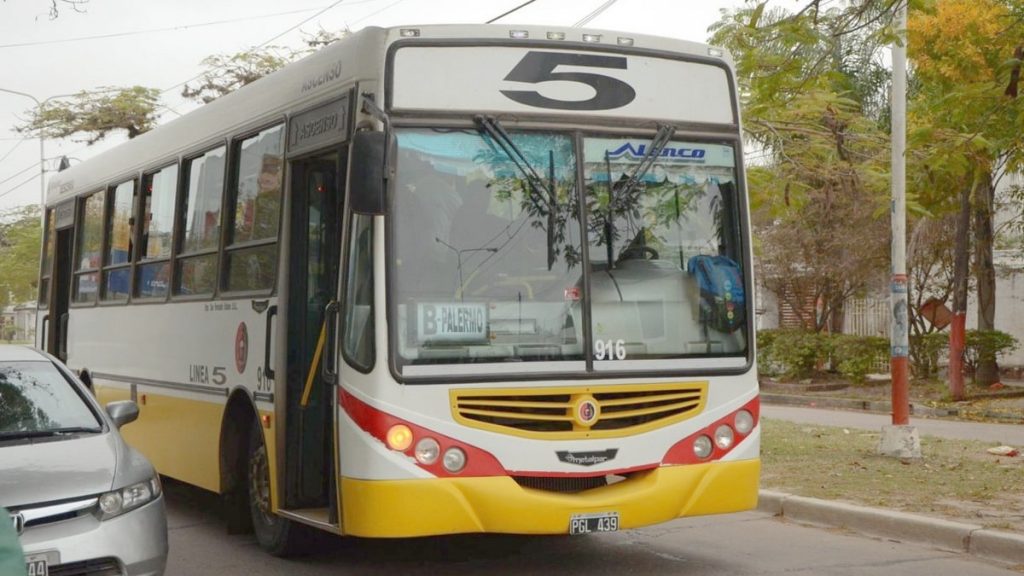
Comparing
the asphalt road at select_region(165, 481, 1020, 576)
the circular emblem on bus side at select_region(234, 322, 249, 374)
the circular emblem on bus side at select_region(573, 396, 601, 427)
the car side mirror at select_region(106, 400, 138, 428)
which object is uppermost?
the circular emblem on bus side at select_region(234, 322, 249, 374)

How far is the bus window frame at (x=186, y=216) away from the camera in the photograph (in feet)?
32.3

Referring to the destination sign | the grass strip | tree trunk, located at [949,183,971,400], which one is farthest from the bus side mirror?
tree trunk, located at [949,183,971,400]

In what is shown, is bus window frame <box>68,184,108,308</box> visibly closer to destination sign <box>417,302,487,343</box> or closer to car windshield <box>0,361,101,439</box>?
car windshield <box>0,361,101,439</box>

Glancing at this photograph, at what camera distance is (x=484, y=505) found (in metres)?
7.41

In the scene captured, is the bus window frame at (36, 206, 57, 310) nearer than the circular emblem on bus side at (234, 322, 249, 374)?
No

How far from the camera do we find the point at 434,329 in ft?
24.6

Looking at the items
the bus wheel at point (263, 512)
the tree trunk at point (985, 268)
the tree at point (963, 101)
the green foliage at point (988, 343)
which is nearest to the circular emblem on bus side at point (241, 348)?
the bus wheel at point (263, 512)

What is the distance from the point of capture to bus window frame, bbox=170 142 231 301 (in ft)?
32.3

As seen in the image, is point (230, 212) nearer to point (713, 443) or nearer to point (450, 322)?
point (450, 322)

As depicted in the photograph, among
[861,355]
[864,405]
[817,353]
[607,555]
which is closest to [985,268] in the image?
[861,355]

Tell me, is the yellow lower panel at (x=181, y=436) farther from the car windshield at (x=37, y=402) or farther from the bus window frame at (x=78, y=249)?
the bus window frame at (x=78, y=249)

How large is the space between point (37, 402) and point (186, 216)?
2741 mm

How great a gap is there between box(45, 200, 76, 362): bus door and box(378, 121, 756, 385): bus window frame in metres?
7.86

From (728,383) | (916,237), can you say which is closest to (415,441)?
(728,383)
